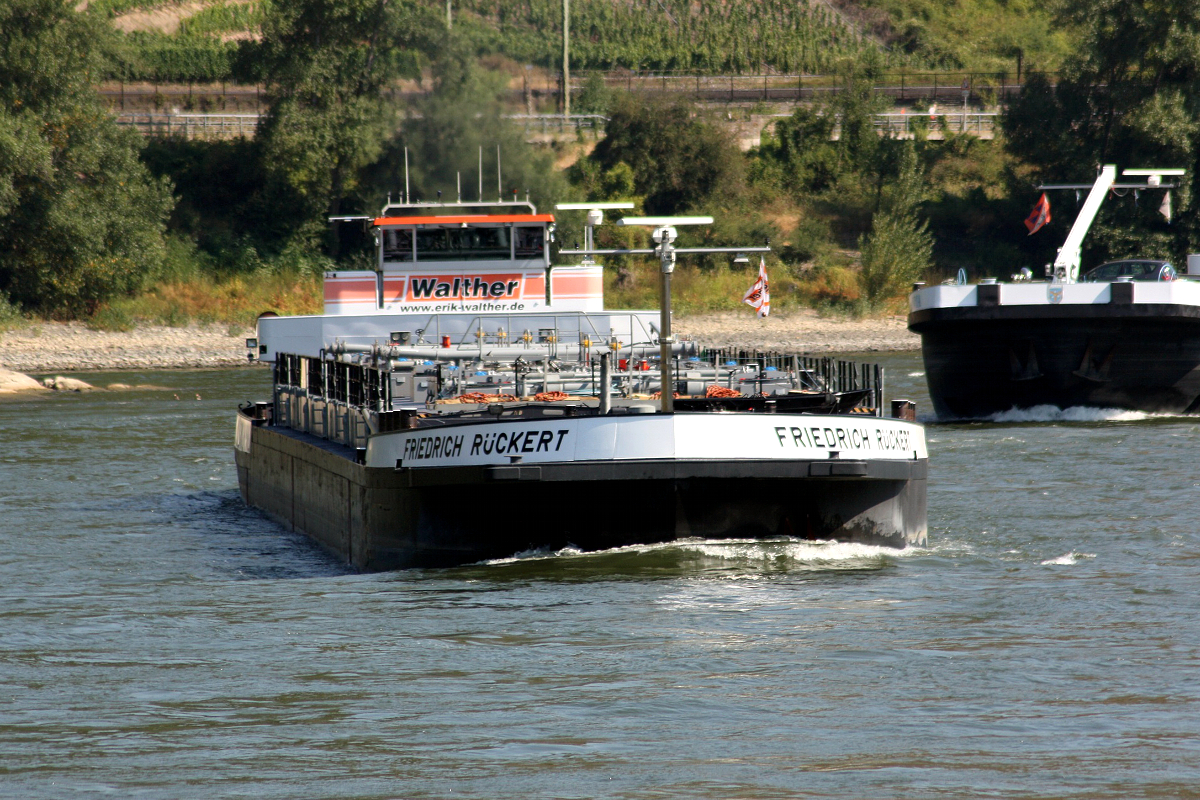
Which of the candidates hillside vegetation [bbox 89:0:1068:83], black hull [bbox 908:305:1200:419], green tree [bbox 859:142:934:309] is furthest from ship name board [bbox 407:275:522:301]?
hillside vegetation [bbox 89:0:1068:83]

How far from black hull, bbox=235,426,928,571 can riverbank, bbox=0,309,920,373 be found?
34498 millimetres

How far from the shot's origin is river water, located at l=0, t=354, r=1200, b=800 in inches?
312

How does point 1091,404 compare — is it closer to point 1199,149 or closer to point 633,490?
point 633,490

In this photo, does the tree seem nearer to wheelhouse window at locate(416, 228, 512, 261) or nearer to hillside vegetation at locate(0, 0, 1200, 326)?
hillside vegetation at locate(0, 0, 1200, 326)

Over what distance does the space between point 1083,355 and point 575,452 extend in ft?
57.6

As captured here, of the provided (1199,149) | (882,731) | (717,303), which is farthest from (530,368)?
(1199,149)

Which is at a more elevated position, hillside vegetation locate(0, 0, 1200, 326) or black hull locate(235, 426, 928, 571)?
hillside vegetation locate(0, 0, 1200, 326)

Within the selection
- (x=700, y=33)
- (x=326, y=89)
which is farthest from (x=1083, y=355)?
(x=700, y=33)

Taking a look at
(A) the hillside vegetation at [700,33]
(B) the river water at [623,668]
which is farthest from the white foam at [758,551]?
(A) the hillside vegetation at [700,33]

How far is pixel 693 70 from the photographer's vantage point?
7825 centimetres

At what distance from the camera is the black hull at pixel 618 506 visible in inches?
488

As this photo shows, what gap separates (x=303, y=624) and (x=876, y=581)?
4864 millimetres

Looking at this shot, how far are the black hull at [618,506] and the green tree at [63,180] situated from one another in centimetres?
4024

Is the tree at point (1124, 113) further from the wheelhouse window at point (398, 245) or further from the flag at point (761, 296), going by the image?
the wheelhouse window at point (398, 245)
